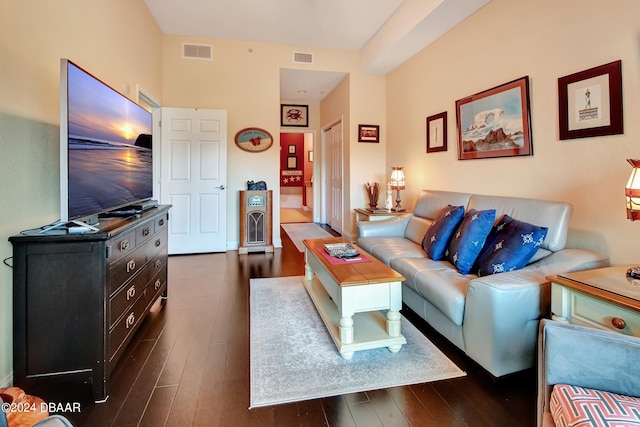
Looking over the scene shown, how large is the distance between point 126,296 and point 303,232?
4.54 metres

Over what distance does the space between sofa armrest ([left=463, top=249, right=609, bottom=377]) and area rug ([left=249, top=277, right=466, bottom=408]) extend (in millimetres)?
237

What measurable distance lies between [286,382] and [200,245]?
3.35m

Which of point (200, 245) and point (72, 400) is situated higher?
point (200, 245)

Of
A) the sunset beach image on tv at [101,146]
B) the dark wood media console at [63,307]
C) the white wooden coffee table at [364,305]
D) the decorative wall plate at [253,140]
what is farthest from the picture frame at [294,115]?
the dark wood media console at [63,307]

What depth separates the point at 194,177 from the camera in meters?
4.55

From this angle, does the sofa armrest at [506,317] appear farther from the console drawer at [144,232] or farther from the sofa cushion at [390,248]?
the console drawer at [144,232]

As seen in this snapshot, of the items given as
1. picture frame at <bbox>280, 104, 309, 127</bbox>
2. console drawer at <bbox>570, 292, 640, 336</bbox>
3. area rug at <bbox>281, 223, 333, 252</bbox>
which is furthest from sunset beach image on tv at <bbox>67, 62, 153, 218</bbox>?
picture frame at <bbox>280, 104, 309, 127</bbox>

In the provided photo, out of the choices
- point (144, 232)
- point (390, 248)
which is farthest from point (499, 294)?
point (144, 232)

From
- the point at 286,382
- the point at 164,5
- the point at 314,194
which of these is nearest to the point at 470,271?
the point at 286,382

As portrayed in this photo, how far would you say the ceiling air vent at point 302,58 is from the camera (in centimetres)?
492

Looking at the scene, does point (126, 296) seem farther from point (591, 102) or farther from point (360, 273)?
point (591, 102)

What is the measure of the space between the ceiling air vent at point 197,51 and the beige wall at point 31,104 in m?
Result: 2.09

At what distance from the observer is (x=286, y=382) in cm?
171

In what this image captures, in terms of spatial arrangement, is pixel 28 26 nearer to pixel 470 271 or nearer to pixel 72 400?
pixel 72 400
